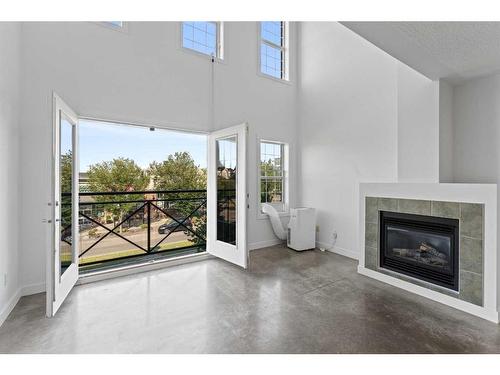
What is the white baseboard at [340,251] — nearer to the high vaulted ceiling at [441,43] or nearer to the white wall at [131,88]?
the white wall at [131,88]

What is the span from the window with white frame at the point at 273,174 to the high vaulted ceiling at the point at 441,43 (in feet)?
9.06

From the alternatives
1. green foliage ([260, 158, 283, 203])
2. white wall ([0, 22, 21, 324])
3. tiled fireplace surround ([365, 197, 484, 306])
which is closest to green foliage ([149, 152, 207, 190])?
green foliage ([260, 158, 283, 203])

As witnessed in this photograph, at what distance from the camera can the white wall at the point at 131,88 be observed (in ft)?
9.23

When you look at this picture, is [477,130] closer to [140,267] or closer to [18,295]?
[140,267]

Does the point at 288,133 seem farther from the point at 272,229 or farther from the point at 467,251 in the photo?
the point at 467,251

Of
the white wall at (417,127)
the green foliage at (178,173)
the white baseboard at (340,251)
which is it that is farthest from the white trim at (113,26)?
the green foliage at (178,173)

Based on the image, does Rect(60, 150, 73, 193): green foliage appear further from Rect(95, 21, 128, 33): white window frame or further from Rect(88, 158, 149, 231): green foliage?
Rect(88, 158, 149, 231): green foliage

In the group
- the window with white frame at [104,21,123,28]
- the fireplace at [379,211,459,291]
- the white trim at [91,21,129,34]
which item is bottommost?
the fireplace at [379,211,459,291]

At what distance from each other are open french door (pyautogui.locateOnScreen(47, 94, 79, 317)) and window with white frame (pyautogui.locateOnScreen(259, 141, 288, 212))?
2.93m

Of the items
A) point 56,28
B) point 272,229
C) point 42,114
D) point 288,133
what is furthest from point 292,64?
point 42,114

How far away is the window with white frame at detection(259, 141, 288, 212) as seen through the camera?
4.82m

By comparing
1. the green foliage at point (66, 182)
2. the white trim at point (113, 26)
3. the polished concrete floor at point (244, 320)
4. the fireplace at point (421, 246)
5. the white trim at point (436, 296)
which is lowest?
the polished concrete floor at point (244, 320)

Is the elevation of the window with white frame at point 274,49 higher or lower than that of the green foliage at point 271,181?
higher
